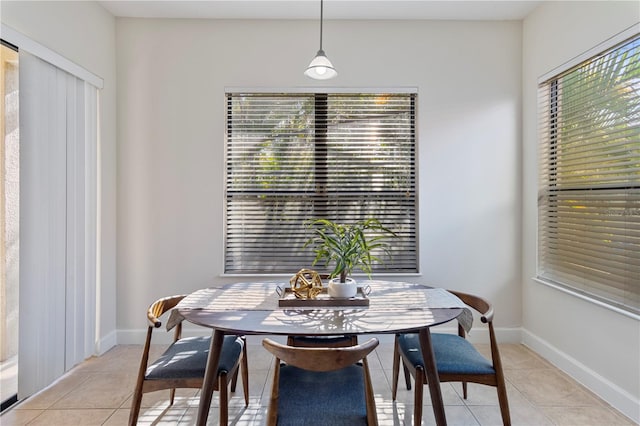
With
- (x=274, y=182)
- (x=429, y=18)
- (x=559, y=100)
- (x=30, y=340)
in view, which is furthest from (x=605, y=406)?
(x=30, y=340)

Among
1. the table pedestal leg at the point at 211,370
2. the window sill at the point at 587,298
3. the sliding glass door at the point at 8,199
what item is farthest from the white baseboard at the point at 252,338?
the table pedestal leg at the point at 211,370

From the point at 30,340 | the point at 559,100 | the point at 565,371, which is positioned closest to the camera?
the point at 30,340

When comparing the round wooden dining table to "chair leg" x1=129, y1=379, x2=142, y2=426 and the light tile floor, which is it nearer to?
"chair leg" x1=129, y1=379, x2=142, y2=426

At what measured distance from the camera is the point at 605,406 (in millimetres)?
2121

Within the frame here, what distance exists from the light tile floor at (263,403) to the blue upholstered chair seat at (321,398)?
0.63 meters

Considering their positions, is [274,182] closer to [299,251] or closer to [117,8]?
[299,251]

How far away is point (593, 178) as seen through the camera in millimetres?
2367

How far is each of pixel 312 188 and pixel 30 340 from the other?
7.35 ft

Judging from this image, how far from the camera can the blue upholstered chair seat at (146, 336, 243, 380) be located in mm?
1657

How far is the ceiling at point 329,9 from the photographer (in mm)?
2795

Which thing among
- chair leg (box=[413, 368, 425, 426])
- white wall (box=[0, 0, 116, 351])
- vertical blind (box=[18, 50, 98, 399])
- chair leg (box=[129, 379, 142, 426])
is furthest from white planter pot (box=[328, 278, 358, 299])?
white wall (box=[0, 0, 116, 351])

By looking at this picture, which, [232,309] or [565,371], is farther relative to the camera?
[565,371]

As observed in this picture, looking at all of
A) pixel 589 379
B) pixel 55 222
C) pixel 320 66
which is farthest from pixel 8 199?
pixel 589 379

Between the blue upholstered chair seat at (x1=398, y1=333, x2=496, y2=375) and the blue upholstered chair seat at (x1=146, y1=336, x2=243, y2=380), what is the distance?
3.04ft
